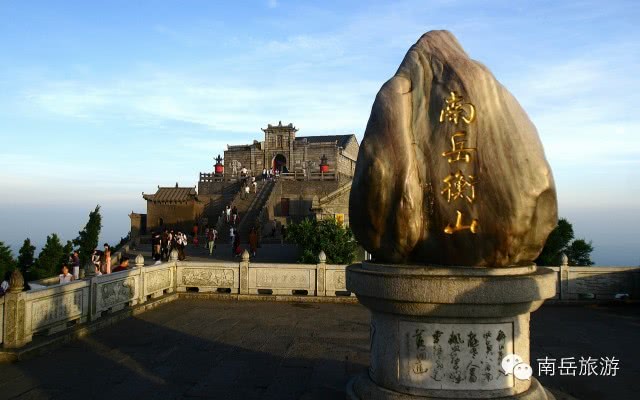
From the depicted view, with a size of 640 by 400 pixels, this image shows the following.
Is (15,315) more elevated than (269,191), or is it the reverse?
(269,191)

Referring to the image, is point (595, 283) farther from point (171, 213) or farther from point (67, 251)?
point (171, 213)

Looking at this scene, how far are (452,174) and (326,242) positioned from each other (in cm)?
1163

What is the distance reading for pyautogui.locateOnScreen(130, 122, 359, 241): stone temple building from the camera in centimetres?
2895

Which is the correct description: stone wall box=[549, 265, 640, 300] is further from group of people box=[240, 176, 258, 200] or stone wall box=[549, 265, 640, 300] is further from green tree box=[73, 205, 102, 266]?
group of people box=[240, 176, 258, 200]

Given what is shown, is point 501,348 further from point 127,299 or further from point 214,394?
point 127,299

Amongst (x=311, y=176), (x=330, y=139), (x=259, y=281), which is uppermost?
(x=330, y=139)

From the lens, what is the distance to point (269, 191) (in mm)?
33250

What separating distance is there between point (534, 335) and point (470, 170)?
6.11m

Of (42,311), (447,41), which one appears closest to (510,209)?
(447,41)

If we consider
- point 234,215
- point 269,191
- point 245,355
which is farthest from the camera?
point 269,191

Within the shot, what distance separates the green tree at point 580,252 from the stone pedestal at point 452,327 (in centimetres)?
1858

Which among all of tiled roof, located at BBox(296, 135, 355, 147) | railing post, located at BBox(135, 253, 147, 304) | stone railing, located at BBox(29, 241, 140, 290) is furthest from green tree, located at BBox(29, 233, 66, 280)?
tiled roof, located at BBox(296, 135, 355, 147)

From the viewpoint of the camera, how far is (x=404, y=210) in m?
4.55

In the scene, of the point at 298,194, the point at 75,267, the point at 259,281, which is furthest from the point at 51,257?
the point at 298,194
